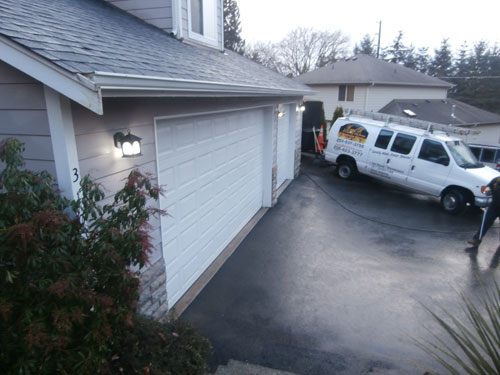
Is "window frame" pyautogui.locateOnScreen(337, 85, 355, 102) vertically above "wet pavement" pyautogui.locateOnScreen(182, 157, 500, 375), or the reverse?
"window frame" pyautogui.locateOnScreen(337, 85, 355, 102)

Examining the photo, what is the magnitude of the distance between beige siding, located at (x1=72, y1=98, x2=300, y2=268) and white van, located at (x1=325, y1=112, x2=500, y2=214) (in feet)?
26.9

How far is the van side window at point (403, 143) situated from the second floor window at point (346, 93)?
15.0 meters

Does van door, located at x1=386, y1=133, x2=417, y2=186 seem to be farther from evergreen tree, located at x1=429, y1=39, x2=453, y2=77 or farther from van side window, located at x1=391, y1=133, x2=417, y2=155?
evergreen tree, located at x1=429, y1=39, x2=453, y2=77

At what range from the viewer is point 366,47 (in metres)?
49.4

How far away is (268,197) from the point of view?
31.1 feet

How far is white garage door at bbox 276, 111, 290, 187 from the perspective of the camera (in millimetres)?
10859

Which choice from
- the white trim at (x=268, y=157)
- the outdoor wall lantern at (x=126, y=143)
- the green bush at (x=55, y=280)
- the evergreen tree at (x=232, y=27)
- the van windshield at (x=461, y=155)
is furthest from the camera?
the evergreen tree at (x=232, y=27)

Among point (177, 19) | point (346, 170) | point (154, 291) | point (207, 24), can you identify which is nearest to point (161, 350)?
point (154, 291)

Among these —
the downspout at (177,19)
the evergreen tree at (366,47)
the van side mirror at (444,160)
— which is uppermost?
the evergreen tree at (366,47)

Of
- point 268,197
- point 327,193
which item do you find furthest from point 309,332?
point 327,193

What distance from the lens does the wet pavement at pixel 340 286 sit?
13.8 feet

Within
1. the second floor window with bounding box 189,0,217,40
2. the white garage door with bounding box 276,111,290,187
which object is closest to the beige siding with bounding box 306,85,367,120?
the white garage door with bounding box 276,111,290,187

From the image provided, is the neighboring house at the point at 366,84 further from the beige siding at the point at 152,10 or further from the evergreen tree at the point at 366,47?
the evergreen tree at the point at 366,47

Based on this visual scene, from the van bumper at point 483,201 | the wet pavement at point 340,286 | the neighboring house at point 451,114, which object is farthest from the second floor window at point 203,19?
the neighboring house at point 451,114
